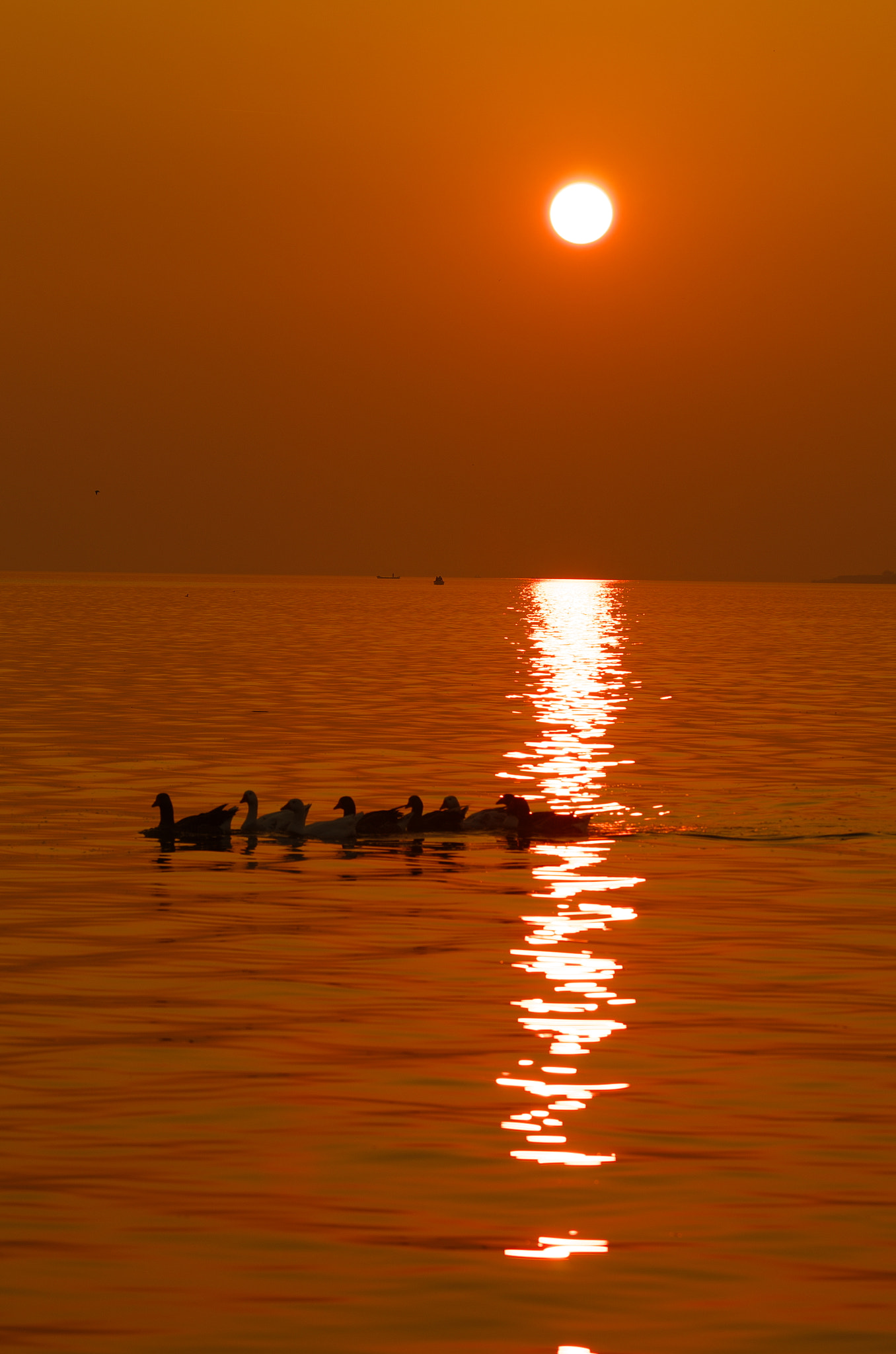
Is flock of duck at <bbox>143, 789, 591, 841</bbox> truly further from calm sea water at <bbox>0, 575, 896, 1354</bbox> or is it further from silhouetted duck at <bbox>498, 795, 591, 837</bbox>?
calm sea water at <bbox>0, 575, 896, 1354</bbox>

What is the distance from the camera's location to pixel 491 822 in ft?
85.8

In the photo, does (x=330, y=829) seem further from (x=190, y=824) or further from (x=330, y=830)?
(x=190, y=824)

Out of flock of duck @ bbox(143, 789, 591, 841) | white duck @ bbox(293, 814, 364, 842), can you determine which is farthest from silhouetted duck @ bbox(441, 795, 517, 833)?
white duck @ bbox(293, 814, 364, 842)

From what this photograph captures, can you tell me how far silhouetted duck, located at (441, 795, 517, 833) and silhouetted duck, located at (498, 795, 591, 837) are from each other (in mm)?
97

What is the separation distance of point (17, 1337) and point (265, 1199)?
2.09 metres

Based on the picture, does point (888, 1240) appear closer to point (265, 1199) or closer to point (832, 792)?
point (265, 1199)

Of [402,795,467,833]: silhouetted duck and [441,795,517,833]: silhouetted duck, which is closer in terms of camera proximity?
[402,795,467,833]: silhouetted duck

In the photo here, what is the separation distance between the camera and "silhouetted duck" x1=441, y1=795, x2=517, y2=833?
26078 mm

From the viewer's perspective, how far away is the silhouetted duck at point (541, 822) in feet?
84.3

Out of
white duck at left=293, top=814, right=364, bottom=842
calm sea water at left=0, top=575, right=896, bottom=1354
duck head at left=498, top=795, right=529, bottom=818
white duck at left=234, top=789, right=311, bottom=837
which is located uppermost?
duck head at left=498, top=795, right=529, bottom=818

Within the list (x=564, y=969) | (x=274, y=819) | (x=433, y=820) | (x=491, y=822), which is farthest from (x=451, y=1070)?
(x=491, y=822)

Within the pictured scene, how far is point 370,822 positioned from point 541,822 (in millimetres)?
2357

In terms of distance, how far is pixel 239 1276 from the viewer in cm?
928

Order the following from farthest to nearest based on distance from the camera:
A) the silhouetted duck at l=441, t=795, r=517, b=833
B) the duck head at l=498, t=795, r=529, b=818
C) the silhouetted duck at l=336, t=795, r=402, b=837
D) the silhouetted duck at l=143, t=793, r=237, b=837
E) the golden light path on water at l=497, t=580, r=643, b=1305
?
1. the silhouetted duck at l=441, t=795, r=517, b=833
2. the duck head at l=498, t=795, r=529, b=818
3. the silhouetted duck at l=336, t=795, r=402, b=837
4. the silhouetted duck at l=143, t=793, r=237, b=837
5. the golden light path on water at l=497, t=580, r=643, b=1305
